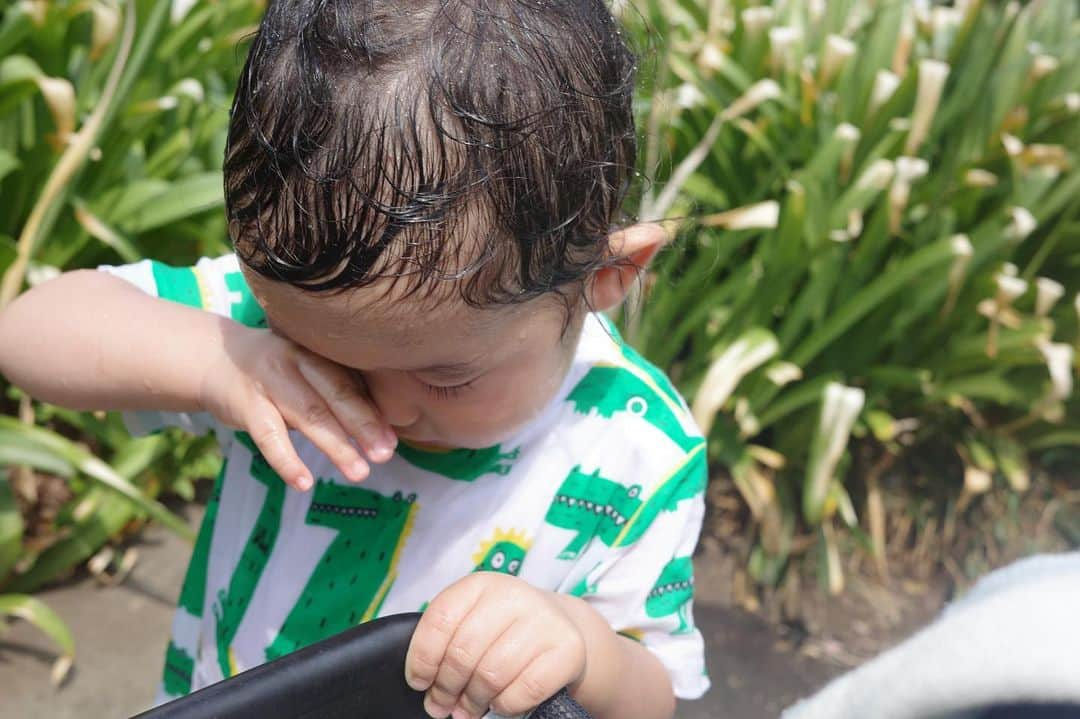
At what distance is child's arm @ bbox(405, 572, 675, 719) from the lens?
741mm

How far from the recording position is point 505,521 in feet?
3.58

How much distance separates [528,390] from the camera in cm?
94

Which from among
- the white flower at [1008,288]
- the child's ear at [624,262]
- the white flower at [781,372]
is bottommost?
the white flower at [781,372]

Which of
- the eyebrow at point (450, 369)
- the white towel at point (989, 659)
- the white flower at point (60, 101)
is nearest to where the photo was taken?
the white towel at point (989, 659)

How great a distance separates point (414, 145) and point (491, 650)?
38cm

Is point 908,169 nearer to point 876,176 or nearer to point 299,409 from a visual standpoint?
point 876,176

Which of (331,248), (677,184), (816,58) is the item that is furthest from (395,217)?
(816,58)

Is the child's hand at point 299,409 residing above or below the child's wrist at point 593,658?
above

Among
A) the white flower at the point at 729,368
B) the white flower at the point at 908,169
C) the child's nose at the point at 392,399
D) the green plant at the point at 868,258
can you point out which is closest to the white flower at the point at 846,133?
the green plant at the point at 868,258

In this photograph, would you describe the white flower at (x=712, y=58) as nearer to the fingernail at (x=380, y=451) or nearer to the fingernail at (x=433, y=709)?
the fingernail at (x=380, y=451)

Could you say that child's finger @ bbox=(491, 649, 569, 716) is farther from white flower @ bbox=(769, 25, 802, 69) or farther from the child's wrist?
white flower @ bbox=(769, 25, 802, 69)

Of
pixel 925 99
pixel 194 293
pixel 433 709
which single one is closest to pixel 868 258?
pixel 925 99

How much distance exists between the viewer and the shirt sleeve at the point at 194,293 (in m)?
1.14

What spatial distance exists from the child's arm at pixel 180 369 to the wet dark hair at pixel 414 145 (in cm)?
15
